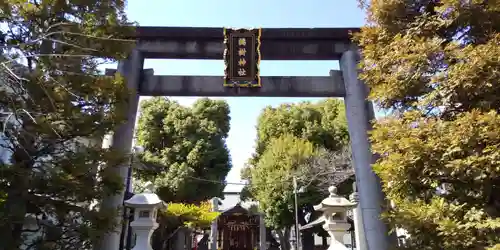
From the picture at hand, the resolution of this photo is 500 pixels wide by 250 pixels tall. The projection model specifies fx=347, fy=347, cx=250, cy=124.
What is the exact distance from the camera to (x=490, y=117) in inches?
152

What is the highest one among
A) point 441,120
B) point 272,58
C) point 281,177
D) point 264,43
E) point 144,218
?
point 264,43

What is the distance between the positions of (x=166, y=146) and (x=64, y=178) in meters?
17.0

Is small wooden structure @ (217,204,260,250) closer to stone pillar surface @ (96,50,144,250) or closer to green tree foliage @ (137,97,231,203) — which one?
Result: green tree foliage @ (137,97,231,203)

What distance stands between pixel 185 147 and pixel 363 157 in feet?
49.5

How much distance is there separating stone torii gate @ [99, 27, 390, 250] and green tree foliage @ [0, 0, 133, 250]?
1.70m

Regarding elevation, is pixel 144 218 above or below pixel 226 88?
below

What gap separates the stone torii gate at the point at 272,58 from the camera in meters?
7.41

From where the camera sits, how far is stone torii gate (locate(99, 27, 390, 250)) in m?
7.41

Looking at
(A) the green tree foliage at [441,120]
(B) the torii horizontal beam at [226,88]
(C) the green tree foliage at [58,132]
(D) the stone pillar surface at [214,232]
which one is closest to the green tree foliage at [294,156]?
(D) the stone pillar surface at [214,232]

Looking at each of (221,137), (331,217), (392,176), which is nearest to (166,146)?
(221,137)

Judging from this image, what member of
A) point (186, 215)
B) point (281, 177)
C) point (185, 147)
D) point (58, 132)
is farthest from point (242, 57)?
point (185, 147)

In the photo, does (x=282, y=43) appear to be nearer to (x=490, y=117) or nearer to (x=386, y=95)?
(x=386, y=95)

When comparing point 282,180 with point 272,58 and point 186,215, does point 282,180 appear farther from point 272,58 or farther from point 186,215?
point 272,58

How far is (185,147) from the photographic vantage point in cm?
2080
